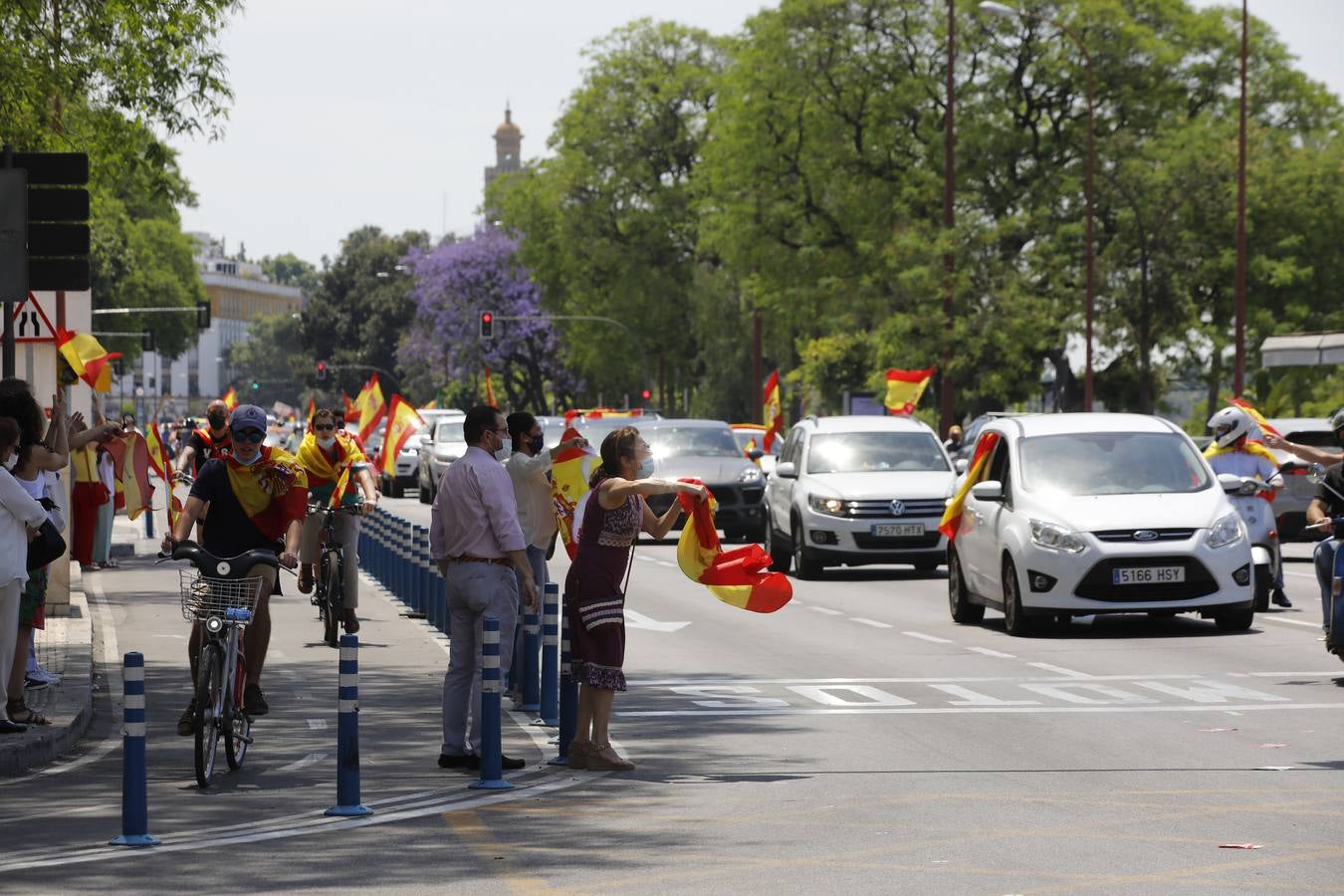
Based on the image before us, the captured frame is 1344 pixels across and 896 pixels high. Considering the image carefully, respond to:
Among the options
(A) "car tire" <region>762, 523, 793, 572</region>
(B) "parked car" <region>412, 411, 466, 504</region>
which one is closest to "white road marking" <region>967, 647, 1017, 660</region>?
(A) "car tire" <region>762, 523, 793, 572</region>

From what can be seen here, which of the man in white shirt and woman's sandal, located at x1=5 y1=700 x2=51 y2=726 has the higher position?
the man in white shirt

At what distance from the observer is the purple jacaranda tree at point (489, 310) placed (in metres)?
102

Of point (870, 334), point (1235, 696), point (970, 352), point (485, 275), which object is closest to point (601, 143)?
point (485, 275)

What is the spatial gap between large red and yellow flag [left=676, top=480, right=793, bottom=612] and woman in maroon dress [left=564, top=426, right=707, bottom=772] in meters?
0.95

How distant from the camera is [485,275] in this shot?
104m

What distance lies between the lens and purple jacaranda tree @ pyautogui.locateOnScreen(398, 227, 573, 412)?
101938 mm

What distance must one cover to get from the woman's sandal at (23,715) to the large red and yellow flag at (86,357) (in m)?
6.34

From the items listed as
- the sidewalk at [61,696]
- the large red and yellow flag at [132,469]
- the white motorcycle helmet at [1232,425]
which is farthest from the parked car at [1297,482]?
the sidewalk at [61,696]

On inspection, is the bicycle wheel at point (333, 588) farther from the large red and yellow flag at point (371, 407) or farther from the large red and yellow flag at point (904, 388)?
the large red and yellow flag at point (904, 388)

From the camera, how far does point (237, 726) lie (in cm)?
1154

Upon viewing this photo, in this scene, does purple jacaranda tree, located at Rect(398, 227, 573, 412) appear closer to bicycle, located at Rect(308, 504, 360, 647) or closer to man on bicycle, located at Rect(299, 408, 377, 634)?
bicycle, located at Rect(308, 504, 360, 647)

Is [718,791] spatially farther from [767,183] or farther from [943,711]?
[767,183]

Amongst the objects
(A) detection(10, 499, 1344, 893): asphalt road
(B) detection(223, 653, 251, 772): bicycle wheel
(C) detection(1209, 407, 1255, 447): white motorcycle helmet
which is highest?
(C) detection(1209, 407, 1255, 447): white motorcycle helmet

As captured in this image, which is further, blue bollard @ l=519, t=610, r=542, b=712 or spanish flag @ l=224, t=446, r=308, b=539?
blue bollard @ l=519, t=610, r=542, b=712
